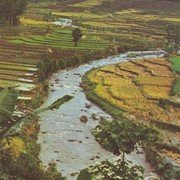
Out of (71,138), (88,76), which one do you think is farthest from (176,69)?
(71,138)

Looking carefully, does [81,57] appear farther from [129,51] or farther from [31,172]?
[31,172]

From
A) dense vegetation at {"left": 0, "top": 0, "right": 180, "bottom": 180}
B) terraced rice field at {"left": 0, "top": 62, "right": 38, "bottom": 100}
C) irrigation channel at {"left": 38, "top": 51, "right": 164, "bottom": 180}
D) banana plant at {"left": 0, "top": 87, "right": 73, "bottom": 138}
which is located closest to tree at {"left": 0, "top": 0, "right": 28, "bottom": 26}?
dense vegetation at {"left": 0, "top": 0, "right": 180, "bottom": 180}

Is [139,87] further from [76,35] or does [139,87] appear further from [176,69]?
[76,35]

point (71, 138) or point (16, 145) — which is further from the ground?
point (16, 145)

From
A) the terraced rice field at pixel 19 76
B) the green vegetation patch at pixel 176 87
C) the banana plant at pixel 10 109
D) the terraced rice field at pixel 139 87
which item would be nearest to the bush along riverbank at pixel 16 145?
the banana plant at pixel 10 109

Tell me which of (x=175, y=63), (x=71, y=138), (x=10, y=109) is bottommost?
A: (x=175, y=63)

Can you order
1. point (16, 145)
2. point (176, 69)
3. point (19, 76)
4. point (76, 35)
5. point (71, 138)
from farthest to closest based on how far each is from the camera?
point (76, 35)
point (176, 69)
point (19, 76)
point (71, 138)
point (16, 145)

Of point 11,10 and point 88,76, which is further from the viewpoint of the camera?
point 11,10
